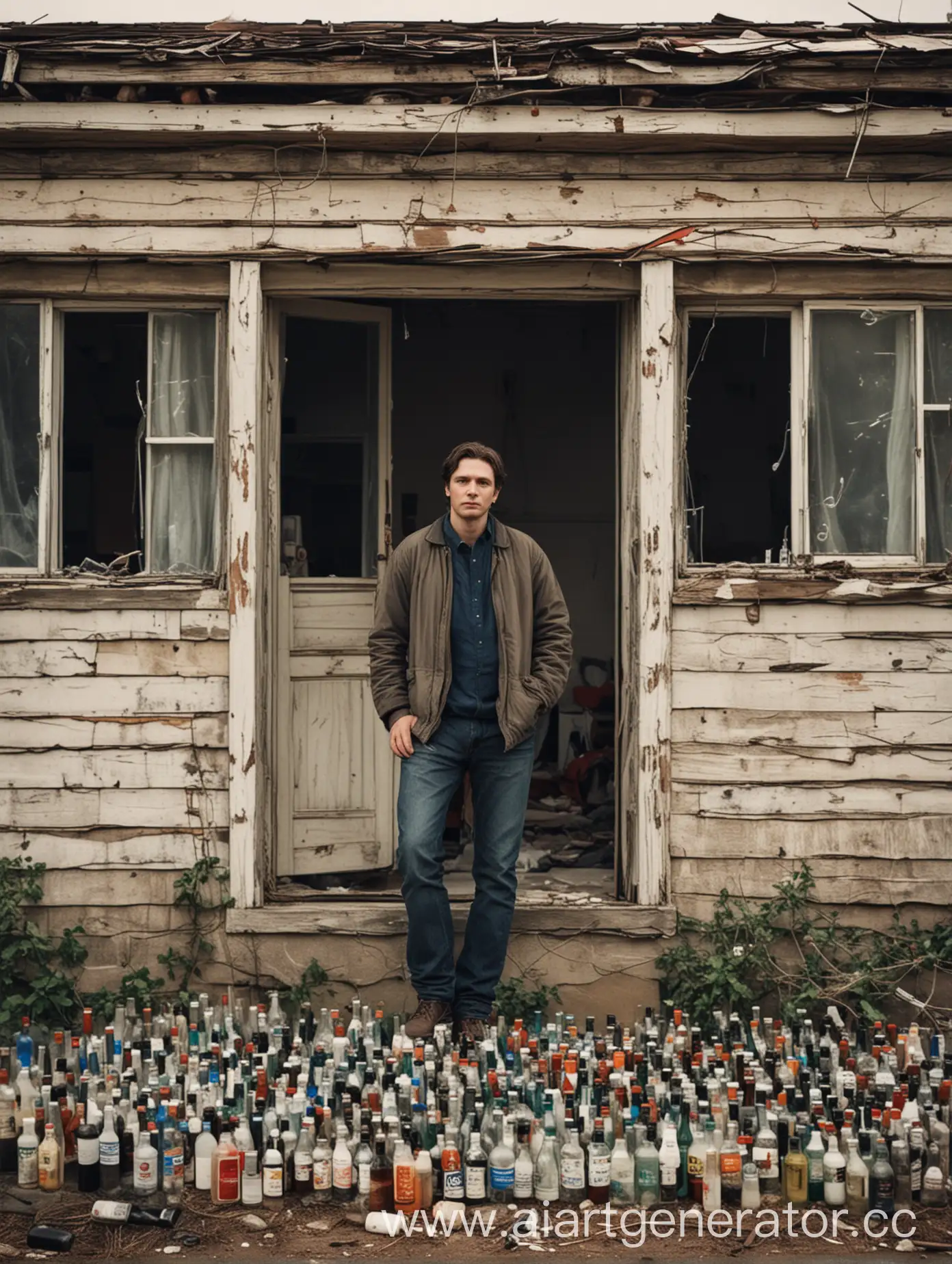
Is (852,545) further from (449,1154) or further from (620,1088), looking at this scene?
(449,1154)

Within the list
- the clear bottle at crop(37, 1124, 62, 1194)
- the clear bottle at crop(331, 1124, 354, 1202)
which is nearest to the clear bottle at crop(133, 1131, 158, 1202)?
the clear bottle at crop(37, 1124, 62, 1194)

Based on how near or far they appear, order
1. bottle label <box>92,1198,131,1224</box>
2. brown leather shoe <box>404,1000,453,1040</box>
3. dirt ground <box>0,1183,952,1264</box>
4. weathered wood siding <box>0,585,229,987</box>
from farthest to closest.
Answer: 1. weathered wood siding <box>0,585,229,987</box>
2. brown leather shoe <box>404,1000,453,1040</box>
3. bottle label <box>92,1198,131,1224</box>
4. dirt ground <box>0,1183,952,1264</box>

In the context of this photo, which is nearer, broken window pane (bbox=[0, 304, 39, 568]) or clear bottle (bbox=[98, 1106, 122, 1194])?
clear bottle (bbox=[98, 1106, 122, 1194])

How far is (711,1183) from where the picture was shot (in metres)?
4.54

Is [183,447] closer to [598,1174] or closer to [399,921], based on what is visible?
[399,921]

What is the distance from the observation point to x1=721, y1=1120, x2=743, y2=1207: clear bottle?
459 centimetres

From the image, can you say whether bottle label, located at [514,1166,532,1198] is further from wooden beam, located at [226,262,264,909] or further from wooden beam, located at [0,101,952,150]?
wooden beam, located at [0,101,952,150]

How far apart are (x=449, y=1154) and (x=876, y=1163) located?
4.48ft

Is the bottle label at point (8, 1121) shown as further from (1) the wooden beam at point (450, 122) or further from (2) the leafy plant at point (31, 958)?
(1) the wooden beam at point (450, 122)

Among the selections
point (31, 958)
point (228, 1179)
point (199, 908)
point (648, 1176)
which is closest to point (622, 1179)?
point (648, 1176)

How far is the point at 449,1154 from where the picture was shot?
15.1 ft

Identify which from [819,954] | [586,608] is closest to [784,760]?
[819,954]

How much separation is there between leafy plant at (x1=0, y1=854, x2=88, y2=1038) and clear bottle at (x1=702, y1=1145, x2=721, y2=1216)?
297 centimetres

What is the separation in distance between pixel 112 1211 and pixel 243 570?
9.39 ft
